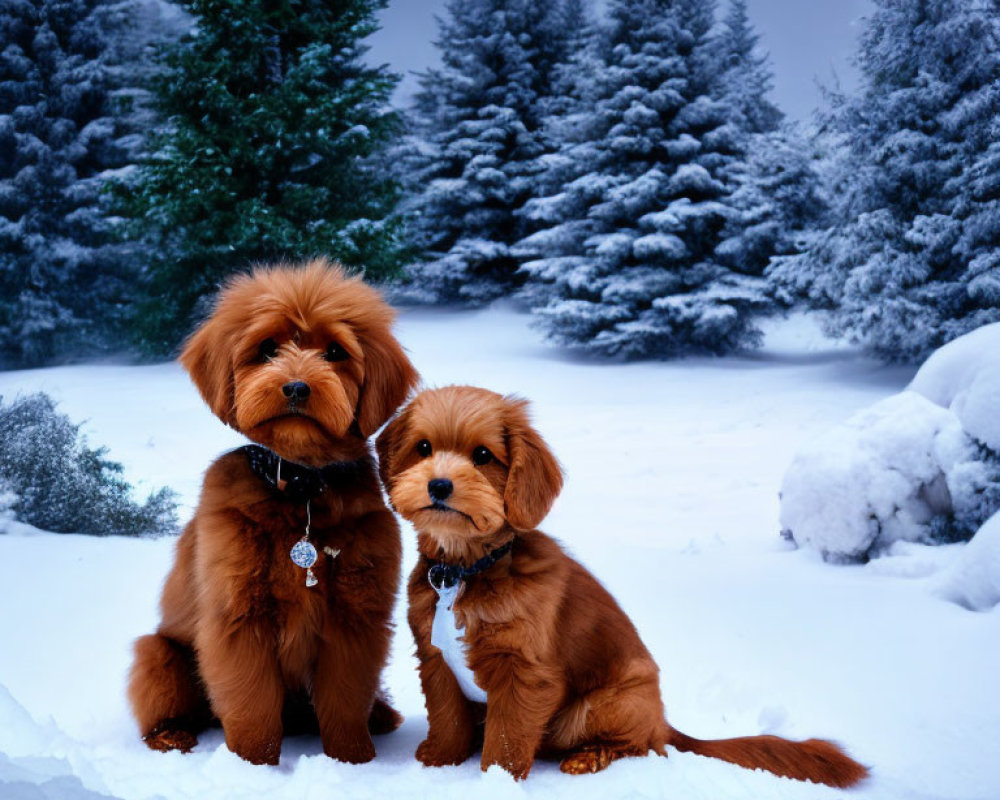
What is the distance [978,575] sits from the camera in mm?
2738

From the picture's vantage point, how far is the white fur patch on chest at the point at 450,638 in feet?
5.53

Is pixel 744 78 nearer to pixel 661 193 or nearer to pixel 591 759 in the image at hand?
pixel 661 193

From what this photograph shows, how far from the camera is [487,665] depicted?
5.51 feet

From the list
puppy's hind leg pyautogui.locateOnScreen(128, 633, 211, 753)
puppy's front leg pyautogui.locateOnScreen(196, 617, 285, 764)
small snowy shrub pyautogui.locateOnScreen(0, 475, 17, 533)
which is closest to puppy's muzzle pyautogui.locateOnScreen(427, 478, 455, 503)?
puppy's front leg pyautogui.locateOnScreen(196, 617, 285, 764)

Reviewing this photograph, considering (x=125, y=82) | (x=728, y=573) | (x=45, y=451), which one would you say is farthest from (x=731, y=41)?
(x=45, y=451)

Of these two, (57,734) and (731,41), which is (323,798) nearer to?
(57,734)

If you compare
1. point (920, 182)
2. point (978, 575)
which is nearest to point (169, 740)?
point (978, 575)

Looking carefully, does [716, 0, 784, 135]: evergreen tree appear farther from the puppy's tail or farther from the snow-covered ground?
the puppy's tail

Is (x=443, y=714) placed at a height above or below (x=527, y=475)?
below

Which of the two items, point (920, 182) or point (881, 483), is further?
point (920, 182)

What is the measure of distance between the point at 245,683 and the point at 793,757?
4.05 ft

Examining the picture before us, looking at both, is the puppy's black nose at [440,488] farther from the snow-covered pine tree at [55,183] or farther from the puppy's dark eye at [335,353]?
the snow-covered pine tree at [55,183]

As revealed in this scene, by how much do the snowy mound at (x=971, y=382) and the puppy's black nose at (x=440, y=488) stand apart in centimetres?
274

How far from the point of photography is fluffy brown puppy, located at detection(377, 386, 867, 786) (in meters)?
1.65
